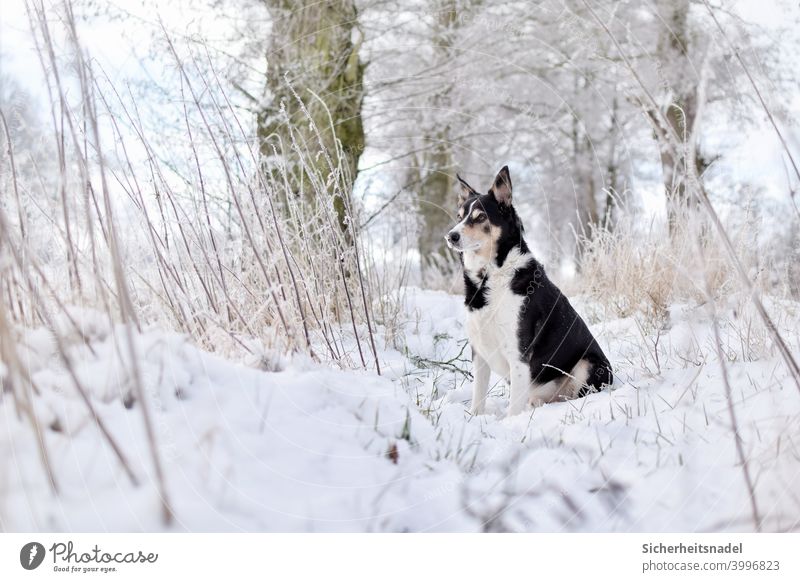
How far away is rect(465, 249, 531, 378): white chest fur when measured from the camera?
302 cm

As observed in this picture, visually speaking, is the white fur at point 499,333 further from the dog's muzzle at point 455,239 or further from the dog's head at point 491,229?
the dog's muzzle at point 455,239

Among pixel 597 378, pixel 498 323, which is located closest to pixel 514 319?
pixel 498 323

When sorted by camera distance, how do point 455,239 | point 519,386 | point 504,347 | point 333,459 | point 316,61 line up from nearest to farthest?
point 333,459 < point 519,386 < point 504,347 < point 455,239 < point 316,61

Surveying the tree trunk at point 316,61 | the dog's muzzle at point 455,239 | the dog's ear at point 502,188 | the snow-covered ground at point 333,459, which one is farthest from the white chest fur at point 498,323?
the tree trunk at point 316,61

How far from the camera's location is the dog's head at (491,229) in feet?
10.5

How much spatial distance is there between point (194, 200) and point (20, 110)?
0.72 m

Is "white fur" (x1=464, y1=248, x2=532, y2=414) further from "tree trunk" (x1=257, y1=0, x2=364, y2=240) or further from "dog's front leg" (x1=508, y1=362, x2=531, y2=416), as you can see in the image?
"tree trunk" (x1=257, y1=0, x2=364, y2=240)

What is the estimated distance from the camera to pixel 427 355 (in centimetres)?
394

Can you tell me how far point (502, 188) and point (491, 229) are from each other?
0.23 m

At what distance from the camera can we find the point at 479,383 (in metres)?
3.04

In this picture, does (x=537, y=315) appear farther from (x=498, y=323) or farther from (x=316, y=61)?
(x=316, y=61)

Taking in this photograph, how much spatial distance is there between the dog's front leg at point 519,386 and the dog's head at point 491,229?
0.60 metres
